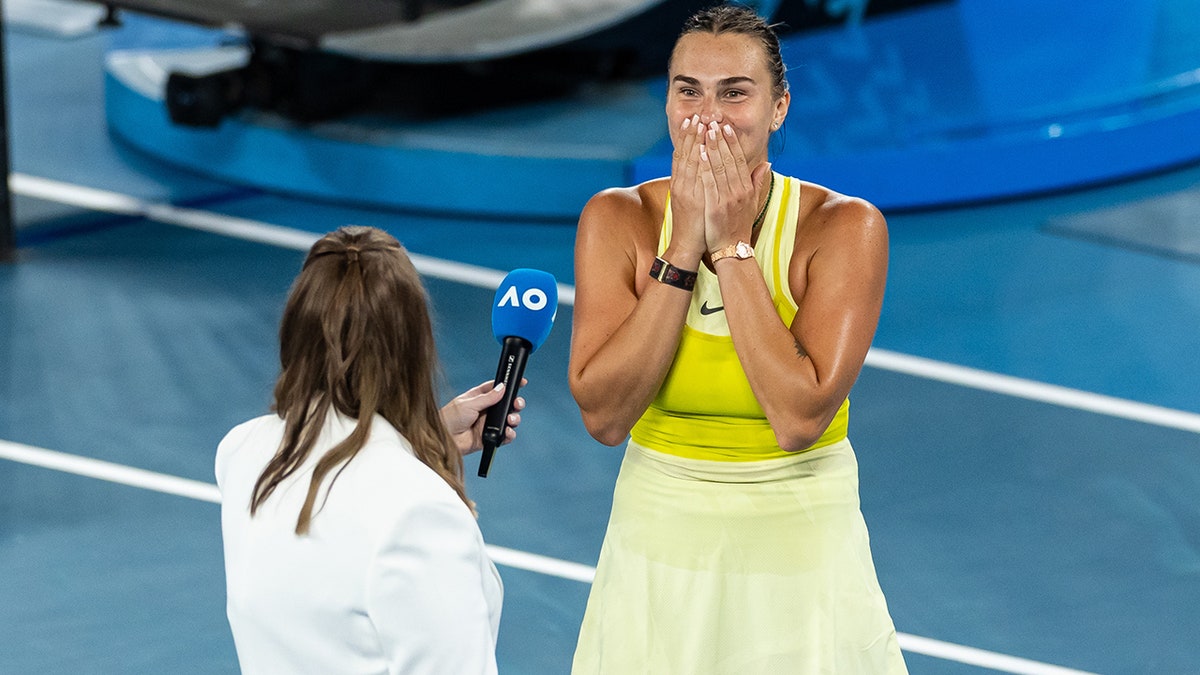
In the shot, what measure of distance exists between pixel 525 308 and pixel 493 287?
4114mm

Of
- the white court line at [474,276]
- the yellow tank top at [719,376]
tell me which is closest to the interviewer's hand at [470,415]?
the yellow tank top at [719,376]

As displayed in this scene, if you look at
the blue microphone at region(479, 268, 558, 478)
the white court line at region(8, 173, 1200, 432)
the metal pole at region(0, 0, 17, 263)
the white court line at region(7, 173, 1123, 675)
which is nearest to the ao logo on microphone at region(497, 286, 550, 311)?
the blue microphone at region(479, 268, 558, 478)

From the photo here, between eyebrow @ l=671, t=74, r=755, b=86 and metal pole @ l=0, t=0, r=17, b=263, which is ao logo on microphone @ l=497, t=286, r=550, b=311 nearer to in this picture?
eyebrow @ l=671, t=74, r=755, b=86

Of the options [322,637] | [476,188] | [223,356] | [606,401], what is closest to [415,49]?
[476,188]

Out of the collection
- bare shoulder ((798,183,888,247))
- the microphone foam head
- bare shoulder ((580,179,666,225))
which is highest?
bare shoulder ((798,183,888,247))

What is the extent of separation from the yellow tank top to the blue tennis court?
162 cm

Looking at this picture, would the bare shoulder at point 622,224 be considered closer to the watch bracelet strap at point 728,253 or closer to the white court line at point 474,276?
the watch bracelet strap at point 728,253

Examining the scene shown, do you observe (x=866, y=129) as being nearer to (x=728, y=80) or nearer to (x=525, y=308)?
(x=728, y=80)

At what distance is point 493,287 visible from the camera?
634cm

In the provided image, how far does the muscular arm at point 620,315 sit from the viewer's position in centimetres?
219

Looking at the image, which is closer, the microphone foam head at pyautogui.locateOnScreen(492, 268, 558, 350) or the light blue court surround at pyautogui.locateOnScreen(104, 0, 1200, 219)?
the microphone foam head at pyautogui.locateOnScreen(492, 268, 558, 350)

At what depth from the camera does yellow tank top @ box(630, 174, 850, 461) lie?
2.28m

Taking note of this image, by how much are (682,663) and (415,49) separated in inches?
221

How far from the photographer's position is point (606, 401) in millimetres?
2244
